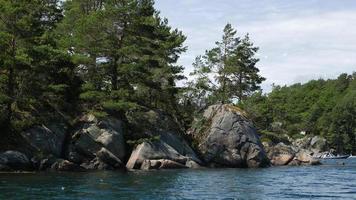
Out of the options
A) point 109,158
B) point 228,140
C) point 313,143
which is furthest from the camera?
point 313,143

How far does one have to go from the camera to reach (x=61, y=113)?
53.1m

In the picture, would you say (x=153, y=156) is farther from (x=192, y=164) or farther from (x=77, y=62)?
(x=77, y=62)

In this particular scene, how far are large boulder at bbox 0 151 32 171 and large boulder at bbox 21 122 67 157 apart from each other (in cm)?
235

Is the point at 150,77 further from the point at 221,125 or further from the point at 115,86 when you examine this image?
the point at 221,125

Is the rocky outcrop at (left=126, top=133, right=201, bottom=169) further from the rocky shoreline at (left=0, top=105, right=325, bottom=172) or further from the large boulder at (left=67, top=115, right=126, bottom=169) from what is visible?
the large boulder at (left=67, top=115, right=126, bottom=169)

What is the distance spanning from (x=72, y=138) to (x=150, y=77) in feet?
45.0

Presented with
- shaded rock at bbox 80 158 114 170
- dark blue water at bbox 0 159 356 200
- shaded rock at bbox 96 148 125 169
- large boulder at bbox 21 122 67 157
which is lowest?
dark blue water at bbox 0 159 356 200

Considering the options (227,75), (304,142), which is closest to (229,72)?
(227,75)

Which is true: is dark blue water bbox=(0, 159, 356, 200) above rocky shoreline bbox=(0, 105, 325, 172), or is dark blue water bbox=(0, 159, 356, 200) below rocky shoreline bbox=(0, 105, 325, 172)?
below

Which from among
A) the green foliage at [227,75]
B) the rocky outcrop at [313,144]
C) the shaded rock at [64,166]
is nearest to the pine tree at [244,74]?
the green foliage at [227,75]

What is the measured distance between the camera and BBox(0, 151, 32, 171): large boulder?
1716 inches

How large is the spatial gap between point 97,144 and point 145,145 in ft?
17.8

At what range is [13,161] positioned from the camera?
44.0 m

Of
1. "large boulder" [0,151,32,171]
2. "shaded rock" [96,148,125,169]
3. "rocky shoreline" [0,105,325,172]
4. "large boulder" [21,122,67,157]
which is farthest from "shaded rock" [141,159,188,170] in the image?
"large boulder" [0,151,32,171]
